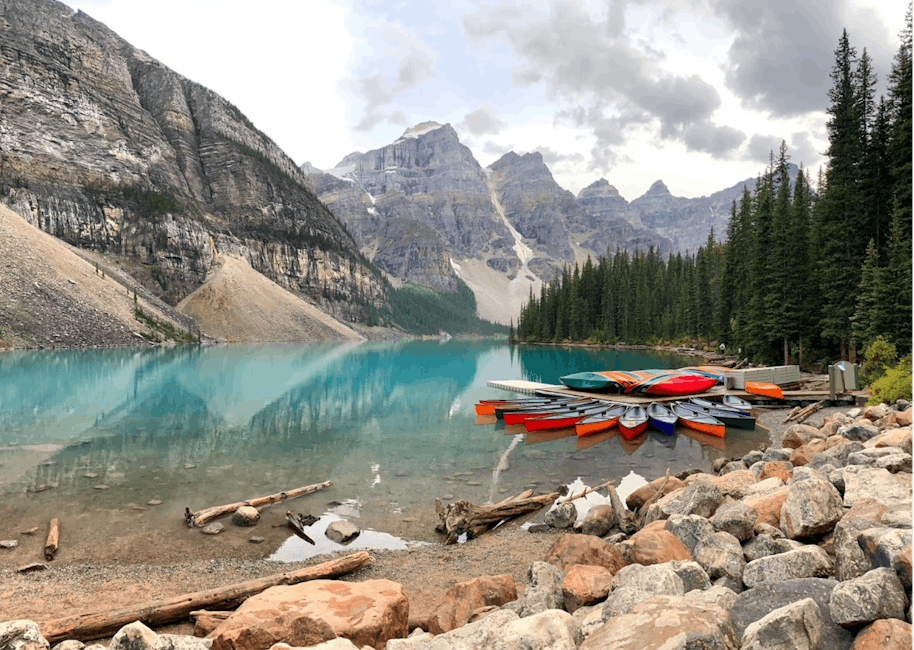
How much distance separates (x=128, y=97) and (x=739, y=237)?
499ft

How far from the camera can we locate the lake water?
14.0 metres

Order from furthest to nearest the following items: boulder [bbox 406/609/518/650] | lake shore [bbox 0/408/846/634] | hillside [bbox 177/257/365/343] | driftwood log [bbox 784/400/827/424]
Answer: hillside [bbox 177/257/365/343], driftwood log [bbox 784/400/827/424], lake shore [bbox 0/408/846/634], boulder [bbox 406/609/518/650]

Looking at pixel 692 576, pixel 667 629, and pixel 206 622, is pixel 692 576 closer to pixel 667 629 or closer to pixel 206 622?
pixel 667 629

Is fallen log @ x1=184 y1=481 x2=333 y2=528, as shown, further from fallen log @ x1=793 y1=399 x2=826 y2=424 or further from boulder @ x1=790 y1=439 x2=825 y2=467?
fallen log @ x1=793 y1=399 x2=826 y2=424

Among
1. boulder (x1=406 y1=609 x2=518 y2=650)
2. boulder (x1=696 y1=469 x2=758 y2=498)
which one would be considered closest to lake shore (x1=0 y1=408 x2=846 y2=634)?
boulder (x1=406 y1=609 x2=518 y2=650)

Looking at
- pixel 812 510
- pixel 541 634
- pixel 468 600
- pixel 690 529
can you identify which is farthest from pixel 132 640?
pixel 812 510

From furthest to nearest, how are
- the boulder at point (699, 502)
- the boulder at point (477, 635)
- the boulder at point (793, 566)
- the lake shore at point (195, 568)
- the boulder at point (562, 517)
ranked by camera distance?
the boulder at point (562, 517)
the boulder at point (699, 502)
the lake shore at point (195, 568)
the boulder at point (793, 566)
the boulder at point (477, 635)

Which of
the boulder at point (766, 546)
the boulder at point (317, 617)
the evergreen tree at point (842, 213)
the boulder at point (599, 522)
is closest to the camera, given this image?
the boulder at point (317, 617)

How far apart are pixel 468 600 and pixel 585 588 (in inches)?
69.7

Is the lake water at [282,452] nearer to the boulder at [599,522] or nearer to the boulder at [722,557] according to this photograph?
the boulder at [599,522]

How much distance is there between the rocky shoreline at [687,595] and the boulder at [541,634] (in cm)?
2

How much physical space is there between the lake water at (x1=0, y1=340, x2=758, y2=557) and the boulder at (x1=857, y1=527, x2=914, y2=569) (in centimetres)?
885

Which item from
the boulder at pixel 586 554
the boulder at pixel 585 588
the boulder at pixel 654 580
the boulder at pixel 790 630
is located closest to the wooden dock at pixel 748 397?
the boulder at pixel 586 554

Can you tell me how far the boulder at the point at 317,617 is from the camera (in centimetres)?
590
